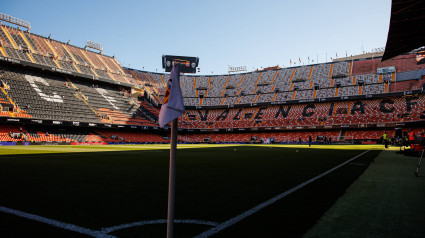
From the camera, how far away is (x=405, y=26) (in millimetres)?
9023

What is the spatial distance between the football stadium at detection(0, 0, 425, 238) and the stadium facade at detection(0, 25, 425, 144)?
30cm

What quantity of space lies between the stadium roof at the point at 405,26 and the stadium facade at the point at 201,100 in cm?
4167

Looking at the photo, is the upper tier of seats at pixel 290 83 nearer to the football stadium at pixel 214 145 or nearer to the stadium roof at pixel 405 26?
the football stadium at pixel 214 145

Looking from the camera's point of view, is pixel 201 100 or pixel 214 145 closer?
pixel 214 145

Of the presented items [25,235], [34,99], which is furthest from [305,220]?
[34,99]

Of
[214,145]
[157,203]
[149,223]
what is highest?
[149,223]

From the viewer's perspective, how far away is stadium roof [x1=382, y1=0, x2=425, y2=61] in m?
8.07

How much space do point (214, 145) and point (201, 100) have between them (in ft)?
93.5

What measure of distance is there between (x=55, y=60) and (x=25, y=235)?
57.3 meters

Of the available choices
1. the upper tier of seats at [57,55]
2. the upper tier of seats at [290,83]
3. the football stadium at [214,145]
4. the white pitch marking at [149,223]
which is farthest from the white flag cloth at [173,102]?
the upper tier of seats at [290,83]

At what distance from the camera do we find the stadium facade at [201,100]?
4253 centimetres

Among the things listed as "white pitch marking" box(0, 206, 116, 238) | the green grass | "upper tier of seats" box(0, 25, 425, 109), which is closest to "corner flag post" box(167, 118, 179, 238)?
the green grass

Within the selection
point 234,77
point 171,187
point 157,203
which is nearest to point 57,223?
point 157,203

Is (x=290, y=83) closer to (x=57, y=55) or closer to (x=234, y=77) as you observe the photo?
(x=234, y=77)
